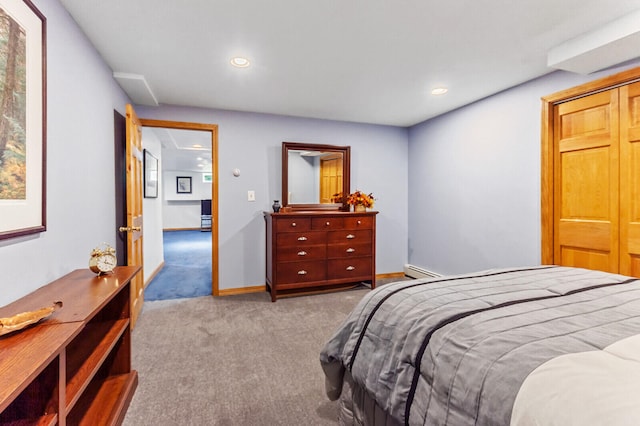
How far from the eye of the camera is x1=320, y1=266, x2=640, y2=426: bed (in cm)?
73

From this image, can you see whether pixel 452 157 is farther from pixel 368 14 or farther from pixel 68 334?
pixel 68 334

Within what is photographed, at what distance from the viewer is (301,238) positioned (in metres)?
3.59

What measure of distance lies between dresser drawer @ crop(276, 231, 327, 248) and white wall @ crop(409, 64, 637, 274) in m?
1.53

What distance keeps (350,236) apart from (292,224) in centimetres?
73

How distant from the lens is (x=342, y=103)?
3.55 m

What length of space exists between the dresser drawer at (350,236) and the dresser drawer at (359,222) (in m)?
0.05

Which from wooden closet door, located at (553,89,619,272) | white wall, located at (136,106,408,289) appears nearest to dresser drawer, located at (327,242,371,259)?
white wall, located at (136,106,408,289)

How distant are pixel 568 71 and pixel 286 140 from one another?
112 inches

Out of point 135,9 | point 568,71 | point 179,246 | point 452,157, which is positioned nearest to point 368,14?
point 135,9

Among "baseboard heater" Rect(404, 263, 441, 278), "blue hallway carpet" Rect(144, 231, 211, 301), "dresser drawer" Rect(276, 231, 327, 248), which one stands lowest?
"blue hallway carpet" Rect(144, 231, 211, 301)

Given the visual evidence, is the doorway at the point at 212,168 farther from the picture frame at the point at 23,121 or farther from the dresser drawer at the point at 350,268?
the picture frame at the point at 23,121

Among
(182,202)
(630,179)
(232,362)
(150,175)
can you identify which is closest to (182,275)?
(150,175)

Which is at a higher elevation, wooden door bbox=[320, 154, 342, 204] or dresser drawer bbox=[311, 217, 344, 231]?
wooden door bbox=[320, 154, 342, 204]

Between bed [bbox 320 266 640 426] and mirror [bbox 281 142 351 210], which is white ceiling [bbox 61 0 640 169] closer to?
mirror [bbox 281 142 351 210]
